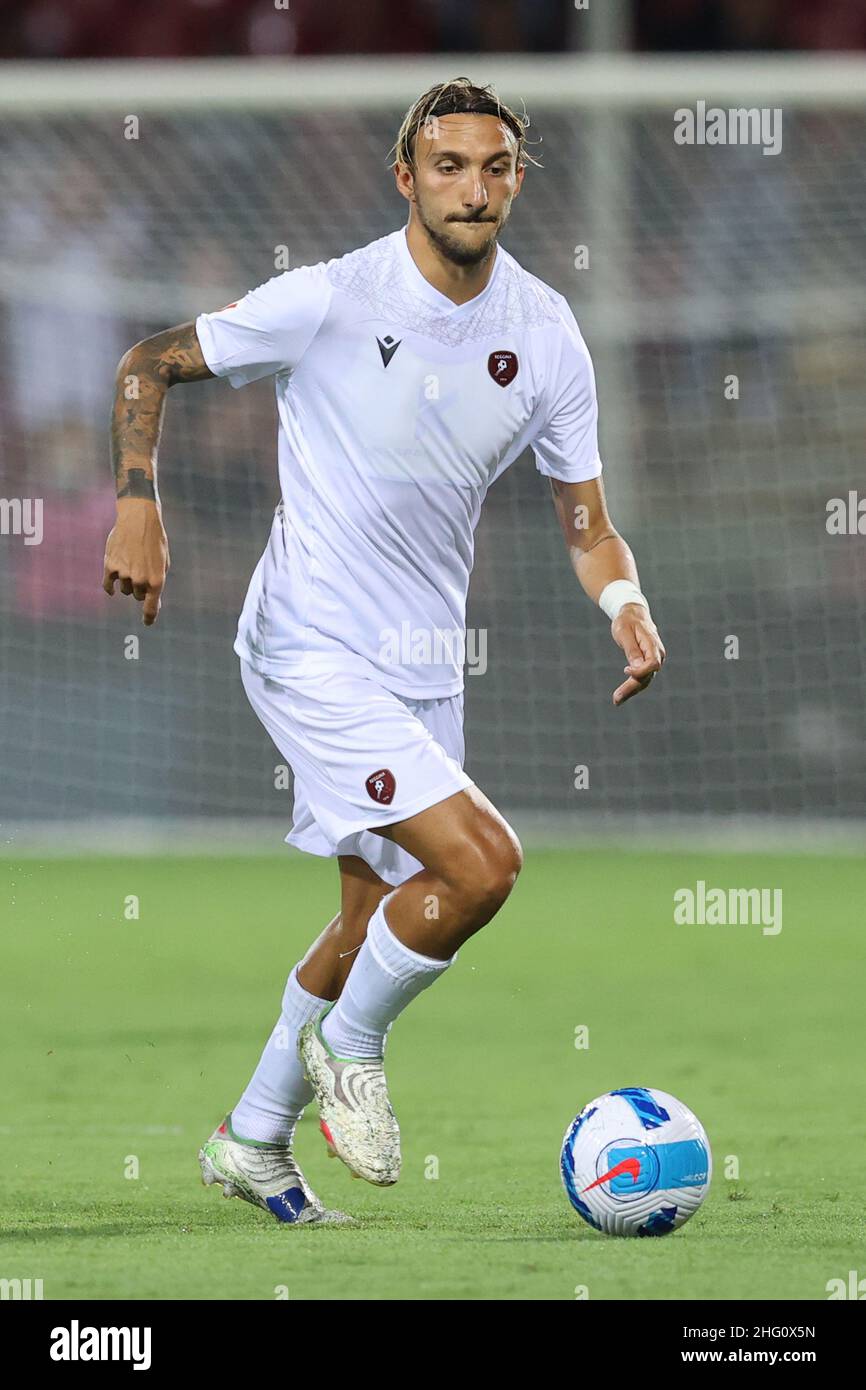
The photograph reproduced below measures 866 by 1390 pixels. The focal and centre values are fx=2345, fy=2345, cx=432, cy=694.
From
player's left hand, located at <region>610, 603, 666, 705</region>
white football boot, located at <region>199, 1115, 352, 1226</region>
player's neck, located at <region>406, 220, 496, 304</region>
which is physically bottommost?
white football boot, located at <region>199, 1115, 352, 1226</region>

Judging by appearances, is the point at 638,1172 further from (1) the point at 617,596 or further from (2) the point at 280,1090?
(1) the point at 617,596

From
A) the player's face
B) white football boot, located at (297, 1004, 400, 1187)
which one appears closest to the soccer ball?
white football boot, located at (297, 1004, 400, 1187)

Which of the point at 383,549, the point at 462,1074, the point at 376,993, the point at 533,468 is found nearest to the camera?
the point at 376,993

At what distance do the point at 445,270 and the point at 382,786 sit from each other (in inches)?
46.4

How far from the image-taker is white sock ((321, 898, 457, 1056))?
4.96 meters

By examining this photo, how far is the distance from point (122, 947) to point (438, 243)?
230 inches

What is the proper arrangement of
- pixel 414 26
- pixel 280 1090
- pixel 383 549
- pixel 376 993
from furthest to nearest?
pixel 414 26 → pixel 280 1090 → pixel 383 549 → pixel 376 993

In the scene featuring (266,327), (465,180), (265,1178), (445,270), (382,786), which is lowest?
(265,1178)

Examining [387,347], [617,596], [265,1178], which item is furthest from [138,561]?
[265,1178]

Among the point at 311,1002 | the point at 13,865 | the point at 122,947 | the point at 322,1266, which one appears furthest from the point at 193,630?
the point at 322,1266

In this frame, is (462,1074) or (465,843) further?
(462,1074)

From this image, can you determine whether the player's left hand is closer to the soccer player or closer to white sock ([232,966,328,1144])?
the soccer player

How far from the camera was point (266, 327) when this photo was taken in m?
5.13

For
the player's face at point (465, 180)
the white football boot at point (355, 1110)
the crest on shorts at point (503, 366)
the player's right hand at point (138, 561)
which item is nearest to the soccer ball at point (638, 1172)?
the white football boot at point (355, 1110)
